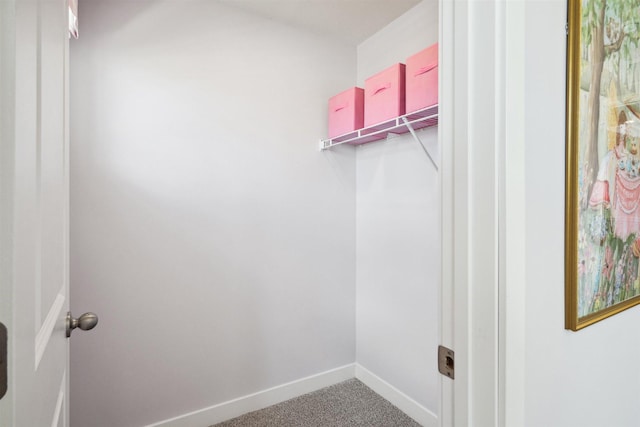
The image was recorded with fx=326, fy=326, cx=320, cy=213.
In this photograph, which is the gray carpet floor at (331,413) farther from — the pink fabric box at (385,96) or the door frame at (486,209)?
the pink fabric box at (385,96)

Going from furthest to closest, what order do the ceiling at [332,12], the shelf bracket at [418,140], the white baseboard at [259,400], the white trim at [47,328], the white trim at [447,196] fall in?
the ceiling at [332,12], the white baseboard at [259,400], the shelf bracket at [418,140], the white trim at [447,196], the white trim at [47,328]

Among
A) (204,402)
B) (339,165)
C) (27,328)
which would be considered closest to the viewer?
(27,328)

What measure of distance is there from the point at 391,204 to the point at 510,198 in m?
1.48

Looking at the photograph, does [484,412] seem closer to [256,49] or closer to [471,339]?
[471,339]

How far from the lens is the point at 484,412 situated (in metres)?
0.62

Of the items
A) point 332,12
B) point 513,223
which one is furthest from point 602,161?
point 332,12

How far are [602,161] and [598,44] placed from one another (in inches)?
11.9

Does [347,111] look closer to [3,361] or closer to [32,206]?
[32,206]

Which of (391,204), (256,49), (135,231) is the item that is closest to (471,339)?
(391,204)

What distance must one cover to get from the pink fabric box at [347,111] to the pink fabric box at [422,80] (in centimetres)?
40

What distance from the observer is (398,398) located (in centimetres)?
202

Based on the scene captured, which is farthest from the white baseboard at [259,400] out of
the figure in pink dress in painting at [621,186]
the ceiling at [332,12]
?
the ceiling at [332,12]

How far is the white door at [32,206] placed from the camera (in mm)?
351

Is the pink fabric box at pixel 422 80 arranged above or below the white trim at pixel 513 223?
above
